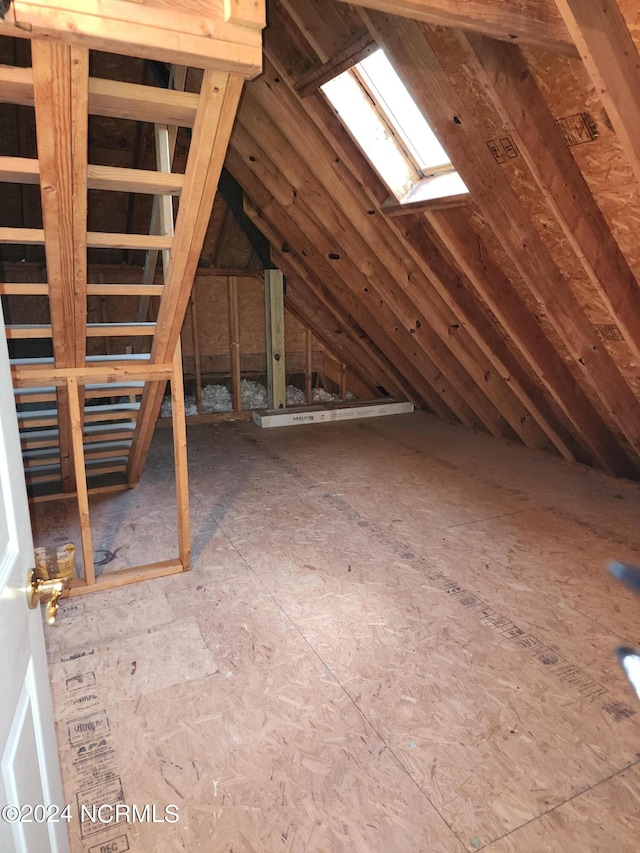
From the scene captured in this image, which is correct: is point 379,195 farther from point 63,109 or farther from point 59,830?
point 59,830

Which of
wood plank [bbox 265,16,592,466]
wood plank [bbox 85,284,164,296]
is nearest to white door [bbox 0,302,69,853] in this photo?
wood plank [bbox 85,284,164,296]

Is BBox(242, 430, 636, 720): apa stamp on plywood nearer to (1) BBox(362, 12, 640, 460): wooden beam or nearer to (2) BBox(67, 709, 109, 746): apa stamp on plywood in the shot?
(1) BBox(362, 12, 640, 460): wooden beam

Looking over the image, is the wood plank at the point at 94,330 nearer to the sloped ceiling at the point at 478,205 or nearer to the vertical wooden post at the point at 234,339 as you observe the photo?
the sloped ceiling at the point at 478,205

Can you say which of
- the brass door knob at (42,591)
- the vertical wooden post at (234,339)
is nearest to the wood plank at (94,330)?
the brass door knob at (42,591)

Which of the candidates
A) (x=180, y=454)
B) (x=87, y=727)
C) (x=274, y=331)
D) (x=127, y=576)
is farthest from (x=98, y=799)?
(x=274, y=331)

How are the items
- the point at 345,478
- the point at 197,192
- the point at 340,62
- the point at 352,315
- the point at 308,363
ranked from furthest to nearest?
1. the point at 308,363
2. the point at 352,315
3. the point at 345,478
4. the point at 340,62
5. the point at 197,192

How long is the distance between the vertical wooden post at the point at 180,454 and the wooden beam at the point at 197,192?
11 centimetres

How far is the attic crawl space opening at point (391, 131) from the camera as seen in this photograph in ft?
9.45

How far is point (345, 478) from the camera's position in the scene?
397 cm

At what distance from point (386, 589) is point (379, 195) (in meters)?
2.25

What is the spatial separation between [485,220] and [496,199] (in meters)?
0.22

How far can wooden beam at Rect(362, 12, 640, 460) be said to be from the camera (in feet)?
7.26

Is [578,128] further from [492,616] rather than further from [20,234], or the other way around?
[20,234]

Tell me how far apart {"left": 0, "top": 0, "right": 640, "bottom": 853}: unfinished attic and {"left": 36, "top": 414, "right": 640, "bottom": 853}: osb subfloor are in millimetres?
11
